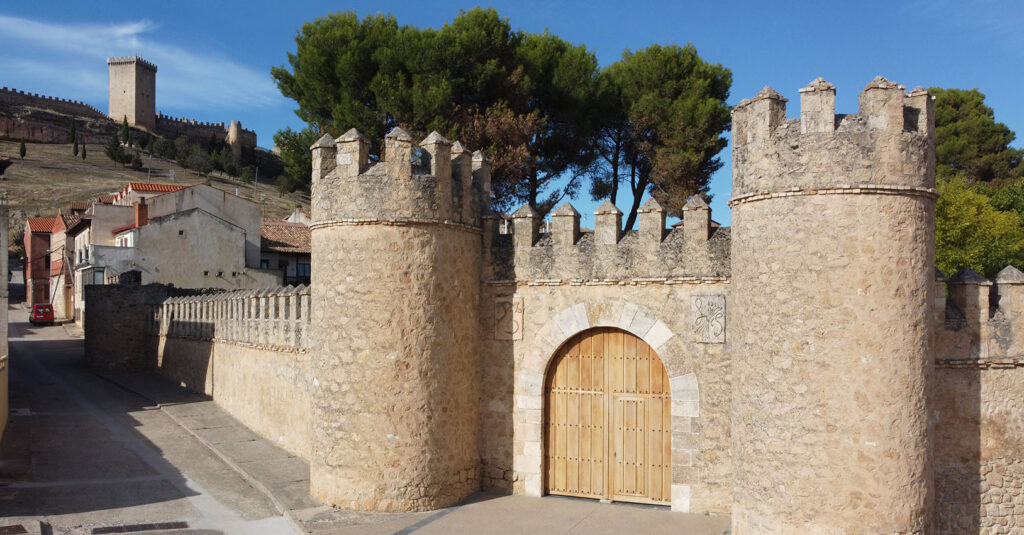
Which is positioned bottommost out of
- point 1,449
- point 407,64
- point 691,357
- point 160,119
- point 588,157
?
point 1,449

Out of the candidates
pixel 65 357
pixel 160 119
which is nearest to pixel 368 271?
pixel 65 357

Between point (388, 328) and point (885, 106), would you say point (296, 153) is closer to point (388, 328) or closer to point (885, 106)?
point (388, 328)

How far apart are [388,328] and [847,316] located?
17.9 feet

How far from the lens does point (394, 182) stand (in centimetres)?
1005

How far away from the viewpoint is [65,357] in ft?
91.2

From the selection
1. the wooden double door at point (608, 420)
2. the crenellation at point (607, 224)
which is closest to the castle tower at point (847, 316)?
the wooden double door at point (608, 420)

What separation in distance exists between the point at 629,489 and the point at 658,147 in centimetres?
1307

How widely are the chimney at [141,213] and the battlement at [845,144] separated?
1127 inches

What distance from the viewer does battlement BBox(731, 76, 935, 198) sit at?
7840 millimetres

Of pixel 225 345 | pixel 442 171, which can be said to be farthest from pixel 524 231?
pixel 225 345

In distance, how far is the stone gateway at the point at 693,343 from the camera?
7.85m

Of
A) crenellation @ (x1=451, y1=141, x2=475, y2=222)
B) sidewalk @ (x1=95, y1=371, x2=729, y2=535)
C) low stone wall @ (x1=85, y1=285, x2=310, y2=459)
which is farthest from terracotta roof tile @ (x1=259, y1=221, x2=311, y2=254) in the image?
crenellation @ (x1=451, y1=141, x2=475, y2=222)

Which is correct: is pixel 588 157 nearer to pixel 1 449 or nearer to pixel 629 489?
pixel 629 489

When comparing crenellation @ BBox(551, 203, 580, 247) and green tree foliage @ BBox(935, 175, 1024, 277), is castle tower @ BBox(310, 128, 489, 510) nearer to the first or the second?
crenellation @ BBox(551, 203, 580, 247)
